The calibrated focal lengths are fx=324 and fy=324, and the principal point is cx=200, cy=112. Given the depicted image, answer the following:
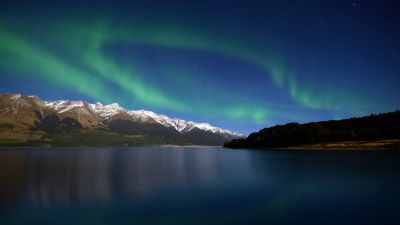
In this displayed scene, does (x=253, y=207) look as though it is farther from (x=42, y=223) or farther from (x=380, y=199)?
(x=42, y=223)

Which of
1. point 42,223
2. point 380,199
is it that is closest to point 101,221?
point 42,223

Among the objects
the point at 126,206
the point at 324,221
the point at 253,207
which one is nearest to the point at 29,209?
the point at 126,206

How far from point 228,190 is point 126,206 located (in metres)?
18.5

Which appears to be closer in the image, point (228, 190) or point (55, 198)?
point (55, 198)

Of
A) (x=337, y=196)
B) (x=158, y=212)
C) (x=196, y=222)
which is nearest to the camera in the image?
(x=196, y=222)

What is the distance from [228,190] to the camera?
5116cm

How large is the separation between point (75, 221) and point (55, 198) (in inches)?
590

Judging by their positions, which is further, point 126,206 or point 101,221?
point 126,206

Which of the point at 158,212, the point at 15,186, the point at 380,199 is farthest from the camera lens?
the point at 15,186

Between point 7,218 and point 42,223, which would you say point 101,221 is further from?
point 7,218

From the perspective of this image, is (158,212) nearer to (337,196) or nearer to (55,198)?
(55,198)

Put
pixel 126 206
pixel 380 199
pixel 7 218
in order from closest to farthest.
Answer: pixel 7 218 < pixel 126 206 < pixel 380 199

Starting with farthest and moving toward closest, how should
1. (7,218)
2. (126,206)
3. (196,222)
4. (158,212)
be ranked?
1. (126,206)
2. (158,212)
3. (7,218)
4. (196,222)

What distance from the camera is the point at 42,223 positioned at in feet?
101
